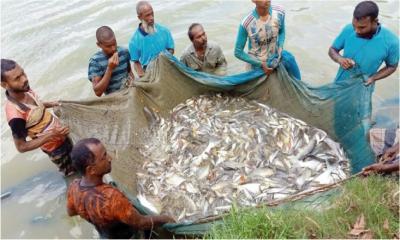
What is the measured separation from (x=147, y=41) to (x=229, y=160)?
207 cm

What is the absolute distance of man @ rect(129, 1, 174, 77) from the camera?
5.91 meters

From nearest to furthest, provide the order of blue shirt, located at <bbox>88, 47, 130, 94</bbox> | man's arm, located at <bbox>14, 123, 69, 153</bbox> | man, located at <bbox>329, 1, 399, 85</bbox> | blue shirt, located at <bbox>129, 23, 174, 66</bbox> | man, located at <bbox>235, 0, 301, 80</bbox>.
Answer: man's arm, located at <bbox>14, 123, 69, 153</bbox>, man, located at <bbox>329, 1, 399, 85</bbox>, blue shirt, located at <bbox>88, 47, 130, 94</bbox>, man, located at <bbox>235, 0, 301, 80</bbox>, blue shirt, located at <bbox>129, 23, 174, 66</bbox>

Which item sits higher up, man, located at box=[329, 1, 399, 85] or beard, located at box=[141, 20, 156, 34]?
beard, located at box=[141, 20, 156, 34]

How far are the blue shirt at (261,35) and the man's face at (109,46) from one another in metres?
1.63

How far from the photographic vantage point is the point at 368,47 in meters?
4.91

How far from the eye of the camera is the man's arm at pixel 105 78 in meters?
5.24

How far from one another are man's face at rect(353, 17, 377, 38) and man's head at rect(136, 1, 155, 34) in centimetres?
262

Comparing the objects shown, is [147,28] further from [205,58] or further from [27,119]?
[27,119]

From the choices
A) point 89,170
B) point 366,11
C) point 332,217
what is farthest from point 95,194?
point 366,11

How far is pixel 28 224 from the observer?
218 inches

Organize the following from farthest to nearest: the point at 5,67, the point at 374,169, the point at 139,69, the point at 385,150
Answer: the point at 139,69
the point at 5,67
the point at 385,150
the point at 374,169

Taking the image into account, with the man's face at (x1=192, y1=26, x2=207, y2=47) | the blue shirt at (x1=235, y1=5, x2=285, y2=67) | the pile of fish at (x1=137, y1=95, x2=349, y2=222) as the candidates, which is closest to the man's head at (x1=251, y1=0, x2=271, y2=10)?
the blue shirt at (x1=235, y1=5, x2=285, y2=67)

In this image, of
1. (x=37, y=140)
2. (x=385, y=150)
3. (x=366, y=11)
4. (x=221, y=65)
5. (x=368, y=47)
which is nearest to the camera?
(x=385, y=150)

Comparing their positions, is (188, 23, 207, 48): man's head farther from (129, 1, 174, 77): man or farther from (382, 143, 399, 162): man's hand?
(382, 143, 399, 162): man's hand
